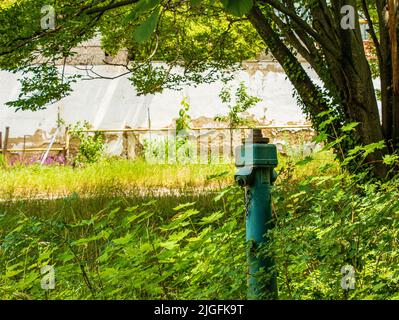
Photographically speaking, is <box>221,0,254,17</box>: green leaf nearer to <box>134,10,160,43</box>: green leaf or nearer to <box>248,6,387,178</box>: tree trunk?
<box>134,10,160,43</box>: green leaf

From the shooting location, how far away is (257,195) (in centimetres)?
293

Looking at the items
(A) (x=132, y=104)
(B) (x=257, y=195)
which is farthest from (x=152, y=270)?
(A) (x=132, y=104)

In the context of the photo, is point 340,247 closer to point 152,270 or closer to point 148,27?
point 152,270

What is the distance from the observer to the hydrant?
2.89m

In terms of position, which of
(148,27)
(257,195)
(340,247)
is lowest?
(340,247)

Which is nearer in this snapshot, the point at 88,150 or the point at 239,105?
the point at 88,150

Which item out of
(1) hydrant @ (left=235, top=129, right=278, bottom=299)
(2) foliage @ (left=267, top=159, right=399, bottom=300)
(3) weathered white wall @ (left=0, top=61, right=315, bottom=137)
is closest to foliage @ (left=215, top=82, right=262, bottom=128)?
(3) weathered white wall @ (left=0, top=61, right=315, bottom=137)

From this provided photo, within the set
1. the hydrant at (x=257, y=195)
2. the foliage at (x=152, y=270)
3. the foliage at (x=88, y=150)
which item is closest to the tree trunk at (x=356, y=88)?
the foliage at (x=152, y=270)

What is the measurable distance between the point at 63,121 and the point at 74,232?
1102 centimetres

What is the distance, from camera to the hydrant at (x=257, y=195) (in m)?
2.89

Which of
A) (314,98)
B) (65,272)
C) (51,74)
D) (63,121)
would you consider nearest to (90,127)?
(63,121)

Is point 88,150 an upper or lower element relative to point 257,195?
upper

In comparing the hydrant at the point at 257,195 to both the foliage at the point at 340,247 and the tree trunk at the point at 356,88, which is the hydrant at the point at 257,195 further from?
the tree trunk at the point at 356,88
